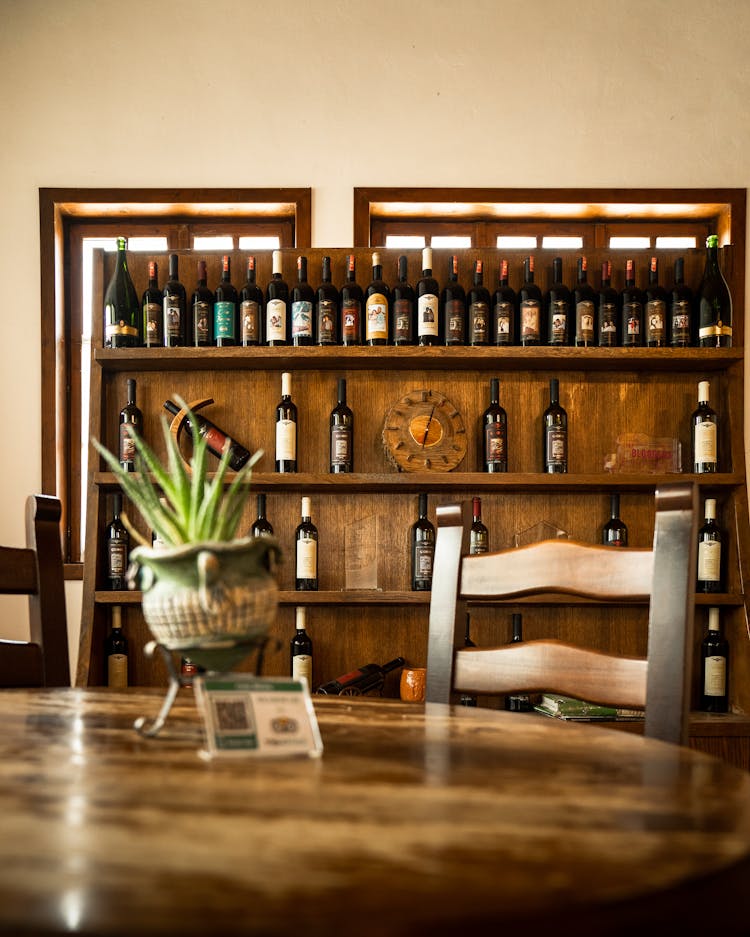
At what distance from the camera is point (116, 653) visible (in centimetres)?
301

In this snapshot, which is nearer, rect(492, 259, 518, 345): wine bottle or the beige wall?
rect(492, 259, 518, 345): wine bottle

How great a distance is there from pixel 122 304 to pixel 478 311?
3.75 feet

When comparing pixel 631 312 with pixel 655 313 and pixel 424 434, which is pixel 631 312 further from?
pixel 424 434

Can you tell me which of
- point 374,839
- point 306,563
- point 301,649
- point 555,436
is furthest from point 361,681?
point 374,839

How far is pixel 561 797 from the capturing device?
2.20 ft

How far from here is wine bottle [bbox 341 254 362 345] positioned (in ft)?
9.83

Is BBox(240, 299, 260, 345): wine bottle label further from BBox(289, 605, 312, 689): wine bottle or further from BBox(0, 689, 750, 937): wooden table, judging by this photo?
BBox(0, 689, 750, 937): wooden table

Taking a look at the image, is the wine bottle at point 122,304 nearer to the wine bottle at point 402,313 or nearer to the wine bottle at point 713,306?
the wine bottle at point 402,313

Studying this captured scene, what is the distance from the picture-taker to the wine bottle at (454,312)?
300 cm

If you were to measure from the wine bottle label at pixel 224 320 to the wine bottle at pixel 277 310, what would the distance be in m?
0.11

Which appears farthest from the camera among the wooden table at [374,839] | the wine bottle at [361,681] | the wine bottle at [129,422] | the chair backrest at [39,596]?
the wine bottle at [129,422]

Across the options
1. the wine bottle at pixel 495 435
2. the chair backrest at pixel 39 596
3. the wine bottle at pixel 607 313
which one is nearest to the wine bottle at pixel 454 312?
the wine bottle at pixel 495 435

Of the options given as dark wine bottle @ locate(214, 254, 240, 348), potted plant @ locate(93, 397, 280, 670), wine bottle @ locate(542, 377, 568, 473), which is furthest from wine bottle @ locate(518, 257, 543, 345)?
potted plant @ locate(93, 397, 280, 670)

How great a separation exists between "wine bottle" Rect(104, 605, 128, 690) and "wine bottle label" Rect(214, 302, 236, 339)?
91cm
